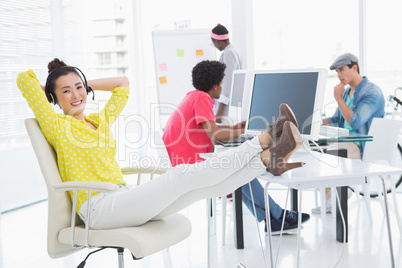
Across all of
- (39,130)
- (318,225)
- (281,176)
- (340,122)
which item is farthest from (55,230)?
(340,122)

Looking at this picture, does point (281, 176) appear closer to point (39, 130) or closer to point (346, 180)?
point (346, 180)

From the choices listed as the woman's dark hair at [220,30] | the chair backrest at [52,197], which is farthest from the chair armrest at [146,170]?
the woman's dark hair at [220,30]

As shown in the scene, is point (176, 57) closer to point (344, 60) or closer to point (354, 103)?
point (344, 60)

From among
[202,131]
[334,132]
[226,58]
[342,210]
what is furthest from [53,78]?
[226,58]

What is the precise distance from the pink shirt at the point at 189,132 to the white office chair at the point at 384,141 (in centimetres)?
105

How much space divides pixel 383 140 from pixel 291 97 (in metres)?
1.05

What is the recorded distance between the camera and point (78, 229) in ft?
6.19

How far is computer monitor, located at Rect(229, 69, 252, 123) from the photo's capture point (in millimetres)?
3211

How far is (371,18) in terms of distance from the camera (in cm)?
420

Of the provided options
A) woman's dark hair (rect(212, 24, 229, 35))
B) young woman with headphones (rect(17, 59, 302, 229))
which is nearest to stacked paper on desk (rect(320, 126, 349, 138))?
young woman with headphones (rect(17, 59, 302, 229))

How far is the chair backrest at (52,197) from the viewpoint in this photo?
190 centimetres

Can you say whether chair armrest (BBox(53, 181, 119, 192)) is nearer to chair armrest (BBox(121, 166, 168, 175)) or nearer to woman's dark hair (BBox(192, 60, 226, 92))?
chair armrest (BBox(121, 166, 168, 175))

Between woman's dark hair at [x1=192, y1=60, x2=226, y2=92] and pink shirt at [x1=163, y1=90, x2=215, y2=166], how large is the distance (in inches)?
2.6

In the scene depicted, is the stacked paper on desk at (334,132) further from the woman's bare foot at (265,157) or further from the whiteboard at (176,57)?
the whiteboard at (176,57)
